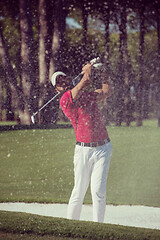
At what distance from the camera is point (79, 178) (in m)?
4.36

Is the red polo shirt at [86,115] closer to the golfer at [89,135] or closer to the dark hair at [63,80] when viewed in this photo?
the golfer at [89,135]

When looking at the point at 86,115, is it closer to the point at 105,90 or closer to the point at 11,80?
the point at 105,90

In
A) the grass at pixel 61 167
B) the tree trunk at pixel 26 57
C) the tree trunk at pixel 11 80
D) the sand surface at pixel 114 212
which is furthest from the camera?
→ the tree trunk at pixel 11 80

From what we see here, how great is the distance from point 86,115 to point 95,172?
1.81 feet

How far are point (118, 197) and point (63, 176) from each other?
2.32 meters

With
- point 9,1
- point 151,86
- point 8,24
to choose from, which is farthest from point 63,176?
point 151,86

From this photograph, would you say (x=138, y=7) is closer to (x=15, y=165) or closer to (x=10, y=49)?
(x=10, y=49)

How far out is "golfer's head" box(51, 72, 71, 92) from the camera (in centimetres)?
430

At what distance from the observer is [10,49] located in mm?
31609

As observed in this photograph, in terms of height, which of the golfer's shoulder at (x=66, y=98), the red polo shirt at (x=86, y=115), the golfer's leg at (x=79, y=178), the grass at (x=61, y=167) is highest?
the golfer's shoulder at (x=66, y=98)

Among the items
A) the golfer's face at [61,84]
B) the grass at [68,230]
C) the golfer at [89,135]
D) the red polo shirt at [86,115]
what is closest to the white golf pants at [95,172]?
the golfer at [89,135]

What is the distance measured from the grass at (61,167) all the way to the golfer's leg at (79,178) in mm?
2167

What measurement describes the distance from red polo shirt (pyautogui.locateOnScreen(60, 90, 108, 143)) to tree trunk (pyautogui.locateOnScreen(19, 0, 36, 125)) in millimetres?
11872

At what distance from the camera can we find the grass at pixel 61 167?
761 cm
